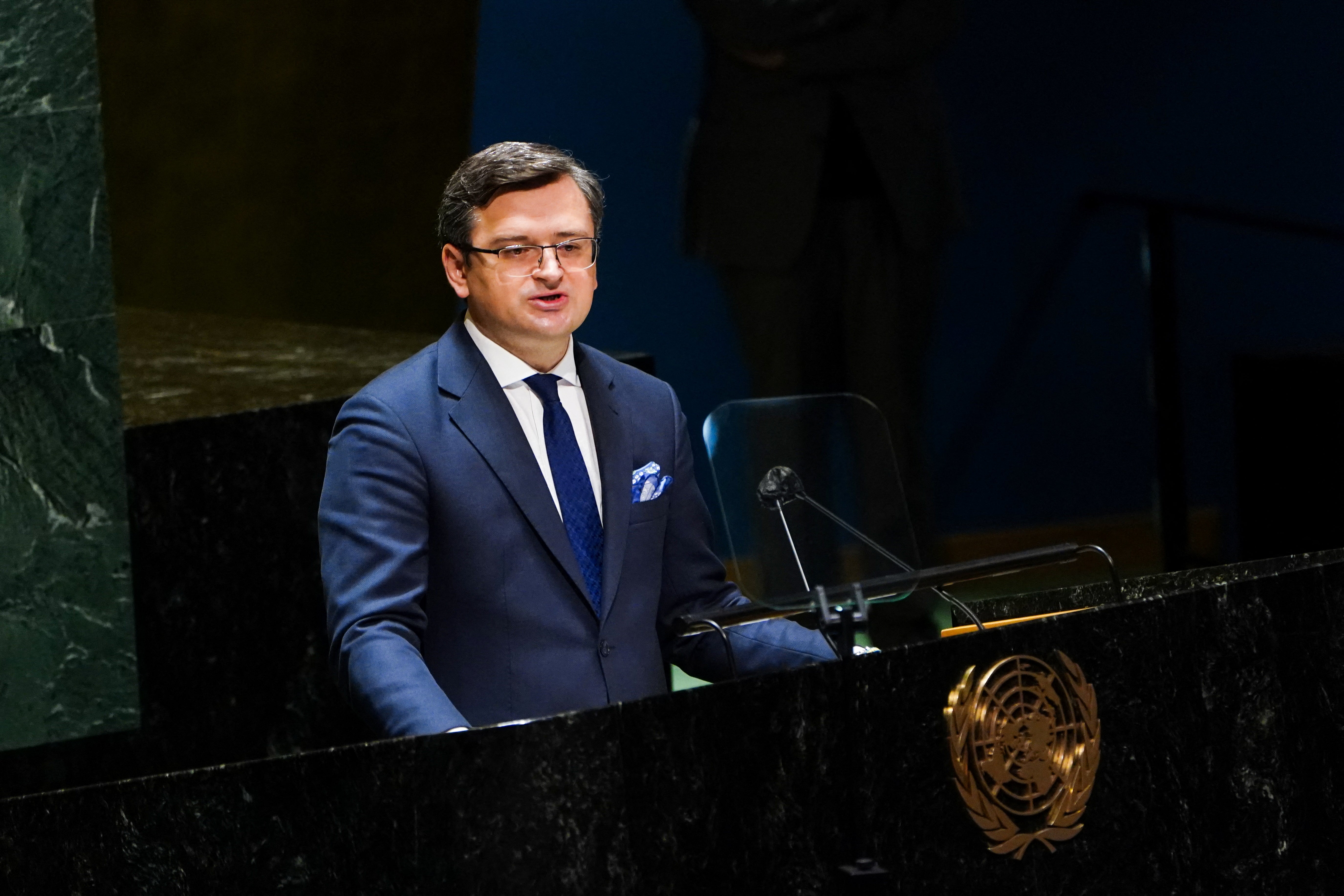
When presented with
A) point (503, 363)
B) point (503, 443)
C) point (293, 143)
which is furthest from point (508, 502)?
point (293, 143)

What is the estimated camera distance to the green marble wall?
354 centimetres

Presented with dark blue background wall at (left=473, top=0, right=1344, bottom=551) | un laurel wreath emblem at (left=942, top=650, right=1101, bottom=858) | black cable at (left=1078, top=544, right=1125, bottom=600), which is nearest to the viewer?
un laurel wreath emblem at (left=942, top=650, right=1101, bottom=858)

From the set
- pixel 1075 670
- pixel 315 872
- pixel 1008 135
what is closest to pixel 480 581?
pixel 315 872

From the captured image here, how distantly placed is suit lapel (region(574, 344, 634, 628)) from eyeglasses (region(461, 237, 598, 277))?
17cm

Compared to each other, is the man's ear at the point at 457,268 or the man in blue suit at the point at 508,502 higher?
the man's ear at the point at 457,268

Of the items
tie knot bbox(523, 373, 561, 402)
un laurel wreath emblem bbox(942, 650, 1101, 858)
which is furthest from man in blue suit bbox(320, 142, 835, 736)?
un laurel wreath emblem bbox(942, 650, 1101, 858)

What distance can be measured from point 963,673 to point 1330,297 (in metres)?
3.68

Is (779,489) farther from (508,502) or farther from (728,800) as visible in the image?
(728,800)

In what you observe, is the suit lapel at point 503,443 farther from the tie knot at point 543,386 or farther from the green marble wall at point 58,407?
the green marble wall at point 58,407

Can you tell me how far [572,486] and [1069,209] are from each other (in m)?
3.32

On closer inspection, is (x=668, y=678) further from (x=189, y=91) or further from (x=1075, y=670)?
(x=189, y=91)

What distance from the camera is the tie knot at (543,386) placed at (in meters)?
2.33

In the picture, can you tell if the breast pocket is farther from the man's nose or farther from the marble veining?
the marble veining

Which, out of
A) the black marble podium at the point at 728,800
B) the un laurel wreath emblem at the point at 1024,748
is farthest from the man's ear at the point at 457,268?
the un laurel wreath emblem at the point at 1024,748
